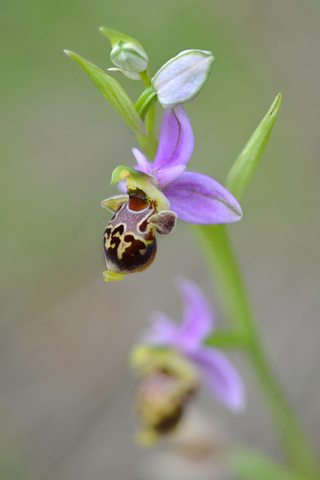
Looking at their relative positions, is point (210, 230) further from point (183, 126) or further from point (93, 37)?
point (93, 37)

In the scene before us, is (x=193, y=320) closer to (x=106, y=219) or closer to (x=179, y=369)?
(x=179, y=369)

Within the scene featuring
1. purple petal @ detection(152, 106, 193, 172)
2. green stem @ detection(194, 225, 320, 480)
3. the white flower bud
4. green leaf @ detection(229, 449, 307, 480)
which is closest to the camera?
the white flower bud

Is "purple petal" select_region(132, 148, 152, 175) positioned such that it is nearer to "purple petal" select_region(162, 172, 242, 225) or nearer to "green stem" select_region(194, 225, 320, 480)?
"purple petal" select_region(162, 172, 242, 225)

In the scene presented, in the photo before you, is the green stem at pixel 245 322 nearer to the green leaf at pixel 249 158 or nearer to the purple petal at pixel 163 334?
the green leaf at pixel 249 158

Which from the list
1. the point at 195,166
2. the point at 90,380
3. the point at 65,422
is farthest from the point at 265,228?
the point at 65,422

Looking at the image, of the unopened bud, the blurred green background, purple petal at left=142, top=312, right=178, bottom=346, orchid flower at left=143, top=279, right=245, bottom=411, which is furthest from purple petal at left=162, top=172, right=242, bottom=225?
the blurred green background

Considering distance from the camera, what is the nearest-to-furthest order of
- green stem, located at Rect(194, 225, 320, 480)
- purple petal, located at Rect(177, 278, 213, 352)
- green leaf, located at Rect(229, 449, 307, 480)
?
1. green stem, located at Rect(194, 225, 320, 480)
2. purple petal, located at Rect(177, 278, 213, 352)
3. green leaf, located at Rect(229, 449, 307, 480)

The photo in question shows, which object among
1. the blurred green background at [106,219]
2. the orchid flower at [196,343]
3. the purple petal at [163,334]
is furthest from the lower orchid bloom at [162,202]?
the blurred green background at [106,219]
